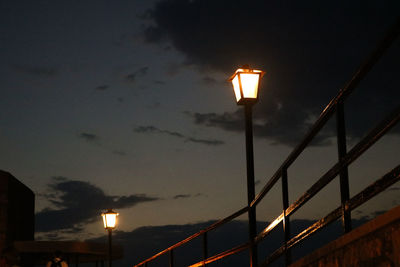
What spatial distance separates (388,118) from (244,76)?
6383 mm

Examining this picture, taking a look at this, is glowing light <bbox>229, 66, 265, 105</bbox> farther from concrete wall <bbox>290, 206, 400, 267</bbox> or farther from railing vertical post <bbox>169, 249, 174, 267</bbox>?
concrete wall <bbox>290, 206, 400, 267</bbox>

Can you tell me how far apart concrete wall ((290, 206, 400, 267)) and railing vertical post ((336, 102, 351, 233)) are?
138mm

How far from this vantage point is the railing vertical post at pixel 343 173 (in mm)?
5438

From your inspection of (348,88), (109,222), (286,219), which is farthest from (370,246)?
(109,222)

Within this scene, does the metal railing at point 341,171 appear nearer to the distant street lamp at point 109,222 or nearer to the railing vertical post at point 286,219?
the railing vertical post at point 286,219

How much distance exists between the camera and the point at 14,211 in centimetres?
2881

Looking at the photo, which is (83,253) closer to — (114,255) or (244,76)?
(114,255)

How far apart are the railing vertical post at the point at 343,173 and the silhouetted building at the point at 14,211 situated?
22.5 meters

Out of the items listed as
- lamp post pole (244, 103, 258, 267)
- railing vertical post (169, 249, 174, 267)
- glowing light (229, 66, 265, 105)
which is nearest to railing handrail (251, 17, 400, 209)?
lamp post pole (244, 103, 258, 267)

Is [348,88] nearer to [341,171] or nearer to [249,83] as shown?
[341,171]

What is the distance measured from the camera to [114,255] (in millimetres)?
27125

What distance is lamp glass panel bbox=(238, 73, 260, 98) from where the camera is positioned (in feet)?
35.6

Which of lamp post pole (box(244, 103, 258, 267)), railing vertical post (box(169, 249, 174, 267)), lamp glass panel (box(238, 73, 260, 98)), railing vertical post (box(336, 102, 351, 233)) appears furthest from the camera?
railing vertical post (box(169, 249, 174, 267))

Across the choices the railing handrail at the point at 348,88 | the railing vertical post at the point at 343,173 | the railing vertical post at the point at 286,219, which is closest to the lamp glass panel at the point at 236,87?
the railing handrail at the point at 348,88
